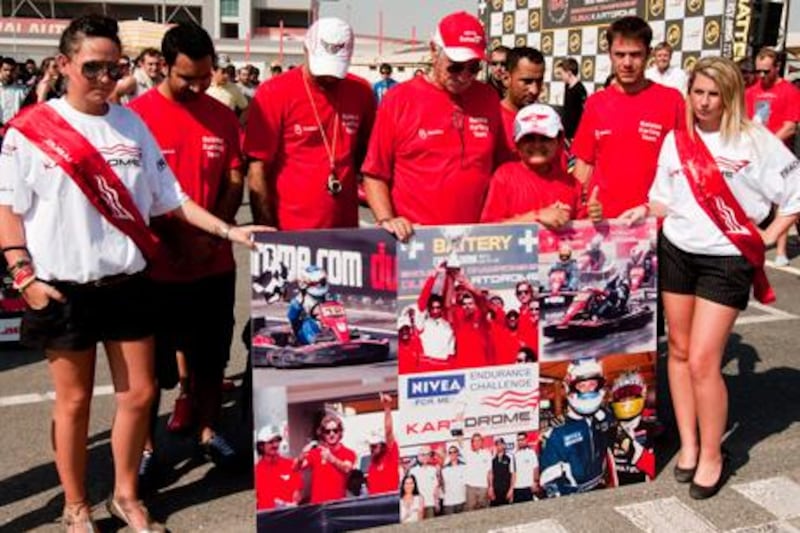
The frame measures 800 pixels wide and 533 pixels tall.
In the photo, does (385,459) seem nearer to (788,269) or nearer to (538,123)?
(538,123)

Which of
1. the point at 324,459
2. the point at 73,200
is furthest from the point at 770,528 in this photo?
the point at 73,200

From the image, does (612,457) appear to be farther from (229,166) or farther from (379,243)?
(229,166)

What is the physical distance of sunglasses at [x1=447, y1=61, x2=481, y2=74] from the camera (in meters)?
3.35

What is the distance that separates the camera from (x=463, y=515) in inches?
128

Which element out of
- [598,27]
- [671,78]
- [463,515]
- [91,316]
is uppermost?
[598,27]

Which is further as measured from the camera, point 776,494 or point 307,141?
point 307,141

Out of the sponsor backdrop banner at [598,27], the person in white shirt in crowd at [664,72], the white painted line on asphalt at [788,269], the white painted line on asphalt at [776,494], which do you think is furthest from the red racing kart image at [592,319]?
the sponsor backdrop banner at [598,27]

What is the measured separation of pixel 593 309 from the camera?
3344mm

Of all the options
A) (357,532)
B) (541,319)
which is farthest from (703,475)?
(357,532)

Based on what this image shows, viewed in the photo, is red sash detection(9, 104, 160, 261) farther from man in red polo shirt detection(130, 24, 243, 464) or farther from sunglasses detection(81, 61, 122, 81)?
man in red polo shirt detection(130, 24, 243, 464)

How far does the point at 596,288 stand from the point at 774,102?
19.7 feet

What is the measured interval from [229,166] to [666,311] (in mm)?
1901

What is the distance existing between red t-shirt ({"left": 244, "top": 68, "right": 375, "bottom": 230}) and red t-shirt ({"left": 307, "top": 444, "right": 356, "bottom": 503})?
3.34 ft

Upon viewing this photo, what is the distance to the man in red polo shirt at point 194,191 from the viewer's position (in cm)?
325
